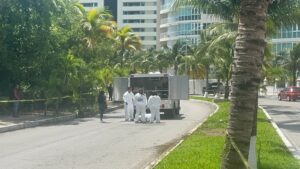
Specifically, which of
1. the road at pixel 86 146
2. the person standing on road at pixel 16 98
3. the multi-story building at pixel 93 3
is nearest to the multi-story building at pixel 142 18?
the multi-story building at pixel 93 3

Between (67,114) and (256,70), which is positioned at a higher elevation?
(256,70)

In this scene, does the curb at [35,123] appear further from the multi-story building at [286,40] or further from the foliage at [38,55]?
the multi-story building at [286,40]

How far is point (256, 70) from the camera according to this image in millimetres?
5648

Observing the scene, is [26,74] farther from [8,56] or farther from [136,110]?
[136,110]

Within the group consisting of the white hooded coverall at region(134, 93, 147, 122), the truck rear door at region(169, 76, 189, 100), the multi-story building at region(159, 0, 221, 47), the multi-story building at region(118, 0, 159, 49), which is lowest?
the white hooded coverall at region(134, 93, 147, 122)

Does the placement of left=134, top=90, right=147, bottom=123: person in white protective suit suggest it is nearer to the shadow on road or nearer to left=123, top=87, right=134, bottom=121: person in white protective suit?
left=123, top=87, right=134, bottom=121: person in white protective suit

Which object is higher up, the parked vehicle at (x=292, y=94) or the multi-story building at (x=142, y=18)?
the multi-story building at (x=142, y=18)

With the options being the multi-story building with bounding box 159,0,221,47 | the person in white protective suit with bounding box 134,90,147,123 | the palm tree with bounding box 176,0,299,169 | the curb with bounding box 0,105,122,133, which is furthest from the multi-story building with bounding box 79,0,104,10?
the palm tree with bounding box 176,0,299,169

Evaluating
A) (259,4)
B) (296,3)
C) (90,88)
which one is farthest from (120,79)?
(259,4)

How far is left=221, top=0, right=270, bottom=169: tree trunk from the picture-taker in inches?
221

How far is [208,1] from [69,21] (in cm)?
1282

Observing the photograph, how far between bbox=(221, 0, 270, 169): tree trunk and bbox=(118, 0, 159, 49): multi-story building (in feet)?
408

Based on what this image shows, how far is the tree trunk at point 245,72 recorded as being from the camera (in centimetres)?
562

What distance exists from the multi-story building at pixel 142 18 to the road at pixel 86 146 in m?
109
